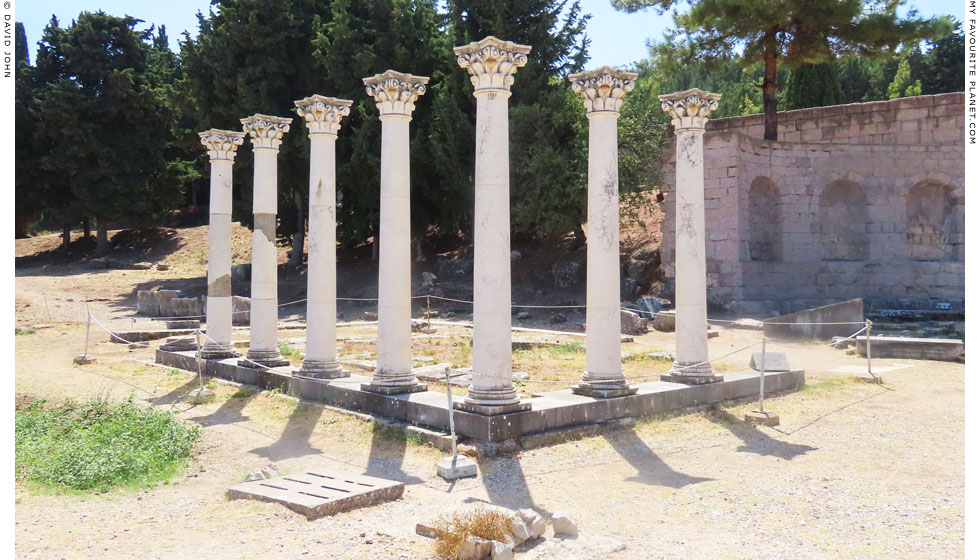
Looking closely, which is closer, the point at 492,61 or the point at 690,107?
the point at 492,61

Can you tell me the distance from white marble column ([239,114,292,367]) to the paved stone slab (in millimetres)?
6744

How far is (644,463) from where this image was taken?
9633 millimetres

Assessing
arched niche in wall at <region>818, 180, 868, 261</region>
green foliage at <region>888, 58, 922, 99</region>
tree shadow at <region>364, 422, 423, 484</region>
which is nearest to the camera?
tree shadow at <region>364, 422, 423, 484</region>

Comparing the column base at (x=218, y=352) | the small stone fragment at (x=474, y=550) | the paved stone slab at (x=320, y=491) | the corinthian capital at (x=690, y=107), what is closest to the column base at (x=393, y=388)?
the paved stone slab at (x=320, y=491)

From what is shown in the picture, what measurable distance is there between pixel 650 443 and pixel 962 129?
2201 cm

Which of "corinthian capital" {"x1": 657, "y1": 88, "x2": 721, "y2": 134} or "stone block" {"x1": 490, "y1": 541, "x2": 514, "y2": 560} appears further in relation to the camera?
"corinthian capital" {"x1": 657, "y1": 88, "x2": 721, "y2": 134}

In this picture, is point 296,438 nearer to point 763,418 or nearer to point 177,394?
point 177,394

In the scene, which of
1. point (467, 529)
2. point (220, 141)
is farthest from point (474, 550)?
point (220, 141)

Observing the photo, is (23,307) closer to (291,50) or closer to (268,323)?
(291,50)

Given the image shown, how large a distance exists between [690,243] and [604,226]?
2398mm

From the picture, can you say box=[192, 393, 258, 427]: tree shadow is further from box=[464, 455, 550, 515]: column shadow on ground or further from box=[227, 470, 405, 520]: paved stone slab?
box=[464, 455, 550, 515]: column shadow on ground

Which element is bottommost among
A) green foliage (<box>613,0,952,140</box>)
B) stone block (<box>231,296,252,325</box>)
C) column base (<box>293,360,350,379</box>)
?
column base (<box>293,360,350,379</box>)

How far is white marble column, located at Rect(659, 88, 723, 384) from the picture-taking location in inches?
512

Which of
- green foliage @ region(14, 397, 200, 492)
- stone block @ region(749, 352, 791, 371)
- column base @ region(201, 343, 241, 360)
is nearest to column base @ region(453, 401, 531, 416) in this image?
green foliage @ region(14, 397, 200, 492)
